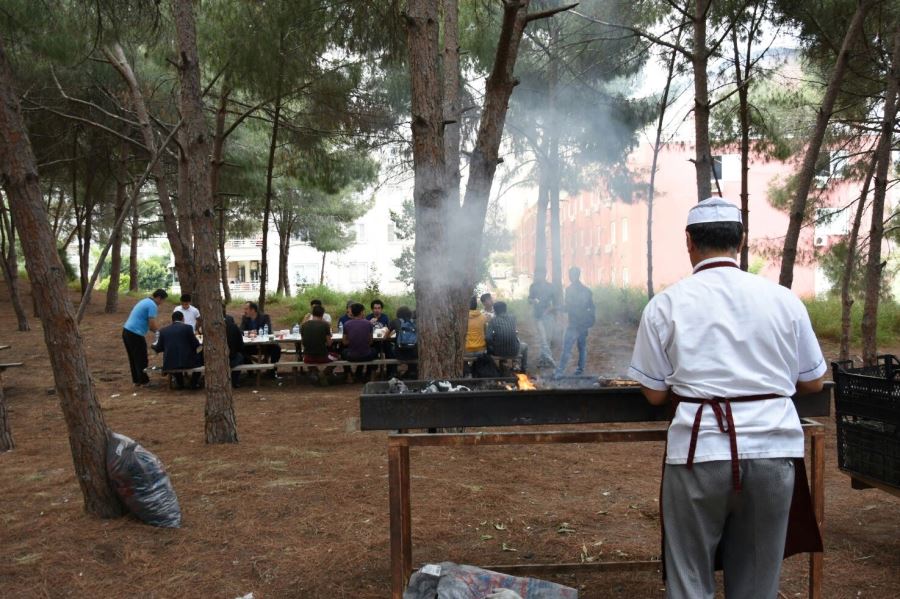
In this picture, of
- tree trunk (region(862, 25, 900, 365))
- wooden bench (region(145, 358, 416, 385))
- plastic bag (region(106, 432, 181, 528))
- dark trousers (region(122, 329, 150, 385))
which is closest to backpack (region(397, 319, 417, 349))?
wooden bench (region(145, 358, 416, 385))

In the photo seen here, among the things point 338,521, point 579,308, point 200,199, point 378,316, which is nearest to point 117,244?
point 378,316

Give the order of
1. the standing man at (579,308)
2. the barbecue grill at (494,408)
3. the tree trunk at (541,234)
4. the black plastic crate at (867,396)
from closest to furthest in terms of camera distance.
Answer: the barbecue grill at (494,408)
the black plastic crate at (867,396)
the standing man at (579,308)
the tree trunk at (541,234)

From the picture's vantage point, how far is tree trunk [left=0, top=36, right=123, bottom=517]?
4223mm

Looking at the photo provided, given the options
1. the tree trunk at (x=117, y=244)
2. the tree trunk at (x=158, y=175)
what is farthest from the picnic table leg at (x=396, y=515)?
the tree trunk at (x=117, y=244)

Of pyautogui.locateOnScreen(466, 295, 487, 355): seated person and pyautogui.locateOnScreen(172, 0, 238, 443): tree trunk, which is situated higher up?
pyautogui.locateOnScreen(172, 0, 238, 443): tree trunk

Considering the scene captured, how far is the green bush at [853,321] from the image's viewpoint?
14828mm

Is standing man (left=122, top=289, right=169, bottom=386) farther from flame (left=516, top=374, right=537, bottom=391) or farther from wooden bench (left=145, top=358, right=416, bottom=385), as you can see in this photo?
flame (left=516, top=374, right=537, bottom=391)

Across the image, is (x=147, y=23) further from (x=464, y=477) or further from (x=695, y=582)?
(x=695, y=582)

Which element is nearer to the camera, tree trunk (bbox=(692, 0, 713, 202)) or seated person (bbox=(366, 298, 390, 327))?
tree trunk (bbox=(692, 0, 713, 202))

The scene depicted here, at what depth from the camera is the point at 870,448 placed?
11.9ft

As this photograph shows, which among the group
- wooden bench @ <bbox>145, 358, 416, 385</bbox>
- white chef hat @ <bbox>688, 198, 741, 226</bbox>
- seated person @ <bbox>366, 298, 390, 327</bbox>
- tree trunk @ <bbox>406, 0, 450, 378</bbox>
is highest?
tree trunk @ <bbox>406, 0, 450, 378</bbox>

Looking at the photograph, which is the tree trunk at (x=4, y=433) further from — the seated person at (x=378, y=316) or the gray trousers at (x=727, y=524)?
the seated person at (x=378, y=316)

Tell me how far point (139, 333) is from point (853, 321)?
1391cm

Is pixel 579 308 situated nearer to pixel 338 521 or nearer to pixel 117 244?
pixel 338 521
